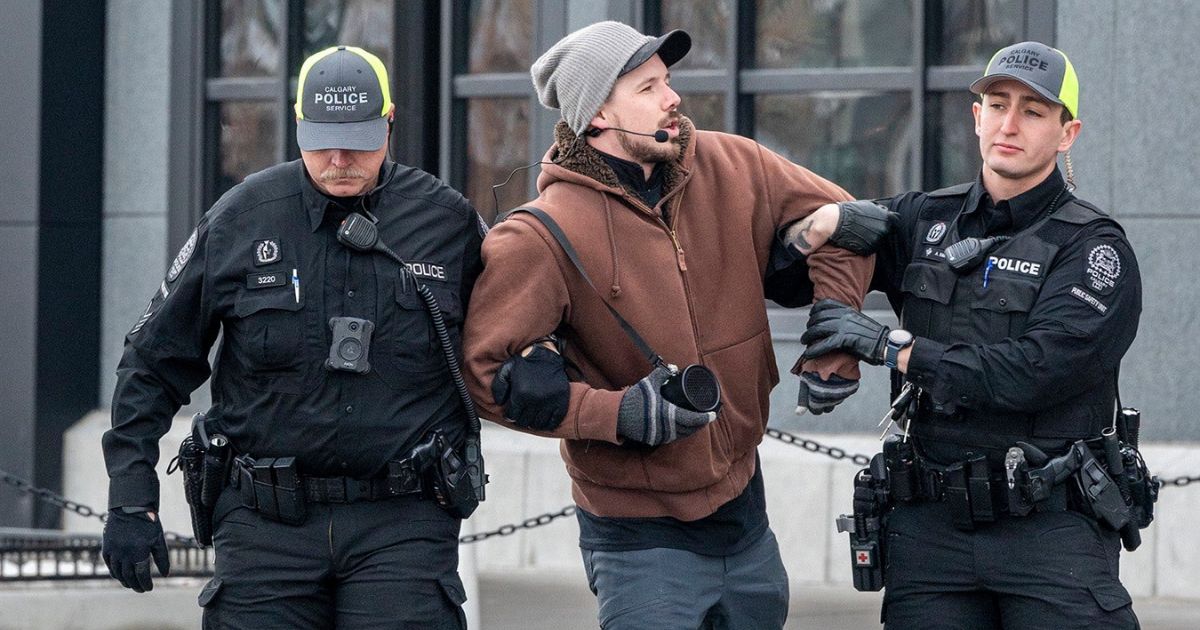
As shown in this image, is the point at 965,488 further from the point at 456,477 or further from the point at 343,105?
the point at 343,105

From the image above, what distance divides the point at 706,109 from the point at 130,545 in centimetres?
514

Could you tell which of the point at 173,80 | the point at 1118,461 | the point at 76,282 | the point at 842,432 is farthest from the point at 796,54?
the point at 1118,461

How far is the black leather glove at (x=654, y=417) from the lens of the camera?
421 cm

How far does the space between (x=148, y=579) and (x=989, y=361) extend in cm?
220

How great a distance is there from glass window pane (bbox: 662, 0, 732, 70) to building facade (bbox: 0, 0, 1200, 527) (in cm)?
1

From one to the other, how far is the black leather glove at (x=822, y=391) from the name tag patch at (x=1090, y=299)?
59 cm

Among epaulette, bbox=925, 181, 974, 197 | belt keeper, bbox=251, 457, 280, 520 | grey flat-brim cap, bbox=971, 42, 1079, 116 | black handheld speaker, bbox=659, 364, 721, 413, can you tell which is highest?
grey flat-brim cap, bbox=971, 42, 1079, 116

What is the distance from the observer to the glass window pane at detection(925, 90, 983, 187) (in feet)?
27.9

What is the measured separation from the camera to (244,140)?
9.98 metres

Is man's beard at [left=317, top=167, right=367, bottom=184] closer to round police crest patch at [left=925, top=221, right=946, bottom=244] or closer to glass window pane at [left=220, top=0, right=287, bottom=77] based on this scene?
round police crest patch at [left=925, top=221, right=946, bottom=244]

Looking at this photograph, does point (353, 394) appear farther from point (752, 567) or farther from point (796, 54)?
point (796, 54)

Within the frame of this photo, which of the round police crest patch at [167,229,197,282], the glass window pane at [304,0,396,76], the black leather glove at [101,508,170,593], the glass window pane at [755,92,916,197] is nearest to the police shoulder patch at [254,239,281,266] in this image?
the round police crest patch at [167,229,197,282]

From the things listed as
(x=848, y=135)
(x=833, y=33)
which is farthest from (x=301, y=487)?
(x=833, y=33)

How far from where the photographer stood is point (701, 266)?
4.48 metres
